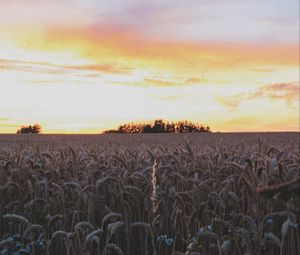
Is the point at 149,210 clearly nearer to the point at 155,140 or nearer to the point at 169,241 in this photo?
the point at 169,241

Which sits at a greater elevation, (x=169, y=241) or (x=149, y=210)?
(x=149, y=210)

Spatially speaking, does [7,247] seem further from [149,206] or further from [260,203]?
[260,203]

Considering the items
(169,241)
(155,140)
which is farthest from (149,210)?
(155,140)

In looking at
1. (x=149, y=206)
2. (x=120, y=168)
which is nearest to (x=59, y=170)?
(x=120, y=168)

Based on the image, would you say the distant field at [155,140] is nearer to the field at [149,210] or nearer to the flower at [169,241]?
the field at [149,210]

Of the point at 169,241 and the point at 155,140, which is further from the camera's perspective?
the point at 155,140

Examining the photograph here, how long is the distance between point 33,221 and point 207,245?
7.68ft

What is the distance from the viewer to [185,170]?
6.73m

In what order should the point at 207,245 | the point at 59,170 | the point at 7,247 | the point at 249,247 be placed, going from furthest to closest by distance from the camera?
the point at 59,170
the point at 7,247
the point at 207,245
the point at 249,247

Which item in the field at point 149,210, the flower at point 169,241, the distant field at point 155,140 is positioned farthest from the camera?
the distant field at point 155,140

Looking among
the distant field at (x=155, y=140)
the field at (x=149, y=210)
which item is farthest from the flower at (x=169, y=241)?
the distant field at (x=155, y=140)

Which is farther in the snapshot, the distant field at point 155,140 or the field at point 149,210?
the distant field at point 155,140

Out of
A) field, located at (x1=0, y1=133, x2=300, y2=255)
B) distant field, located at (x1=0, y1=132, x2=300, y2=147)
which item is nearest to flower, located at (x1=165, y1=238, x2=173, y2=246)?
field, located at (x1=0, y1=133, x2=300, y2=255)

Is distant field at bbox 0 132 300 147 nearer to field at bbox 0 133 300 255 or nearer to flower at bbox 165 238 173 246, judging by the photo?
field at bbox 0 133 300 255
